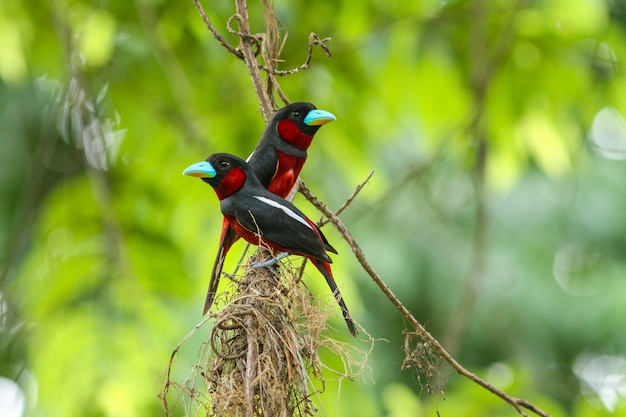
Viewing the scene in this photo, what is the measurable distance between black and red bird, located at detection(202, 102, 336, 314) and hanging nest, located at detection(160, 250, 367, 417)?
0.30 metres

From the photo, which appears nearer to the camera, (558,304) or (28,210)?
(28,210)

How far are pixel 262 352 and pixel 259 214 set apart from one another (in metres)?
0.39

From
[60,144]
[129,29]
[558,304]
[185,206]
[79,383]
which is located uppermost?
[129,29]

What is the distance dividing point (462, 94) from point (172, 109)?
4.51 feet

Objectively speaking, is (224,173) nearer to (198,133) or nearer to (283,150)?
(283,150)

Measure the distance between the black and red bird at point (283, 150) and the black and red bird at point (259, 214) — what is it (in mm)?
133

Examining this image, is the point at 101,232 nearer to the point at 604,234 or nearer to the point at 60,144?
the point at 60,144

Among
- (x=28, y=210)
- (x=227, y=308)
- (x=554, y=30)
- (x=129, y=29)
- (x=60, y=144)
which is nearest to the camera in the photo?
(x=227, y=308)

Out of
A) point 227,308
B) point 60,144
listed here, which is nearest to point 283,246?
point 227,308

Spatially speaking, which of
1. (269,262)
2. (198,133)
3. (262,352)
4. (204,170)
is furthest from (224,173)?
(198,133)

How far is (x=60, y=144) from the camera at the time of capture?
6699 mm

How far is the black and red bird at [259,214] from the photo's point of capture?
2.48 meters

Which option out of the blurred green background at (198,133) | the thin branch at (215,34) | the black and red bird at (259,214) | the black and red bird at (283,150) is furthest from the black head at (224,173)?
the blurred green background at (198,133)

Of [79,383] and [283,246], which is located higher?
[283,246]
